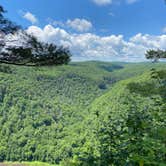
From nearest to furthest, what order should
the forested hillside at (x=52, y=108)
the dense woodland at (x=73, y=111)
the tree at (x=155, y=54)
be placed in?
the dense woodland at (x=73, y=111) < the tree at (x=155, y=54) < the forested hillside at (x=52, y=108)

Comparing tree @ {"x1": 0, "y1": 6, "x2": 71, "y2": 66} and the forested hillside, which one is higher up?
tree @ {"x1": 0, "y1": 6, "x2": 71, "y2": 66}

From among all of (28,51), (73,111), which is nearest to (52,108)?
(73,111)

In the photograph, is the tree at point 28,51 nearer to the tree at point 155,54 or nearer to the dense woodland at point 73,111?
the dense woodland at point 73,111

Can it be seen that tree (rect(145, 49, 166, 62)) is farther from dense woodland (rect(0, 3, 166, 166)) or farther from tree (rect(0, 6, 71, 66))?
tree (rect(0, 6, 71, 66))

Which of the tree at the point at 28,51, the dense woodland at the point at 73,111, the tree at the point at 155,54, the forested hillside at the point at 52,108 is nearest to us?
the dense woodland at the point at 73,111

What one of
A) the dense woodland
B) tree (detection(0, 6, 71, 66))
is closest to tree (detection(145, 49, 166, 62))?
the dense woodland

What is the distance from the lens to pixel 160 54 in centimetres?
1087

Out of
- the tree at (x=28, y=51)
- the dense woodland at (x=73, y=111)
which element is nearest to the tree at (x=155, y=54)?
the dense woodland at (x=73, y=111)

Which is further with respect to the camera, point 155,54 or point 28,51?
point 155,54

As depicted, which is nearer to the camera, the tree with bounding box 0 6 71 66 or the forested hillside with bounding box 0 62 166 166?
the tree with bounding box 0 6 71 66

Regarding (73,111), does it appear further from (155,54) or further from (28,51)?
(28,51)

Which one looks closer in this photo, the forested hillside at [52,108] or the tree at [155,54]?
the tree at [155,54]

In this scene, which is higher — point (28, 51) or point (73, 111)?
point (28, 51)

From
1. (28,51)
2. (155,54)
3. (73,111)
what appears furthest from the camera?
(73,111)
